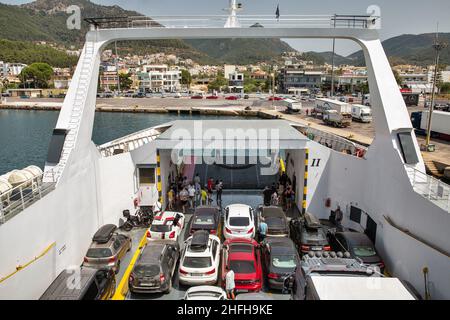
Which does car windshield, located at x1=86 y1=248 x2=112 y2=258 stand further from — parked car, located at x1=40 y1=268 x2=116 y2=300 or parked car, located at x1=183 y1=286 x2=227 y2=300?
parked car, located at x1=183 y1=286 x2=227 y2=300

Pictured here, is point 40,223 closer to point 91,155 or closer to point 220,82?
point 91,155

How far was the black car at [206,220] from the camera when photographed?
41.0ft

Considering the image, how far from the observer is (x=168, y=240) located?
38.9 ft

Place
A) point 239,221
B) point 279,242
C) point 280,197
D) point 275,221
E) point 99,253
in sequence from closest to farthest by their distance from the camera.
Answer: point 99,253
point 279,242
point 239,221
point 275,221
point 280,197

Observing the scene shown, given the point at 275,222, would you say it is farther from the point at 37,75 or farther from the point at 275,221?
the point at 37,75

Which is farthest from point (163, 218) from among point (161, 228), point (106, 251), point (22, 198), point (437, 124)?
point (437, 124)

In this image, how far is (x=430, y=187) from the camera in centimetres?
893

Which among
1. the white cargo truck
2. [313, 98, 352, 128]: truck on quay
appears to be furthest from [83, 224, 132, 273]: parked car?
[313, 98, 352, 128]: truck on quay

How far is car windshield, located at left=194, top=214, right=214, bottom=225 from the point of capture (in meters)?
12.8

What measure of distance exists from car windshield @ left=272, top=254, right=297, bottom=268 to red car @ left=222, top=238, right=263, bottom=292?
498 millimetres

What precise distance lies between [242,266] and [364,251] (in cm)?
372

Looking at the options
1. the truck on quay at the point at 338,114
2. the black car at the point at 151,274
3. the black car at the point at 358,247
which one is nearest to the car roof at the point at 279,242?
the black car at the point at 358,247

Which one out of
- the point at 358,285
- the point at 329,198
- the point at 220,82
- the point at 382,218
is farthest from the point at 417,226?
the point at 220,82

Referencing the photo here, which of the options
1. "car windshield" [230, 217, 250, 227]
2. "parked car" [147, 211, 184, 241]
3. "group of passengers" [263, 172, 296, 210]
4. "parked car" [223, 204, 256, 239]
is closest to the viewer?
"parked car" [147, 211, 184, 241]
